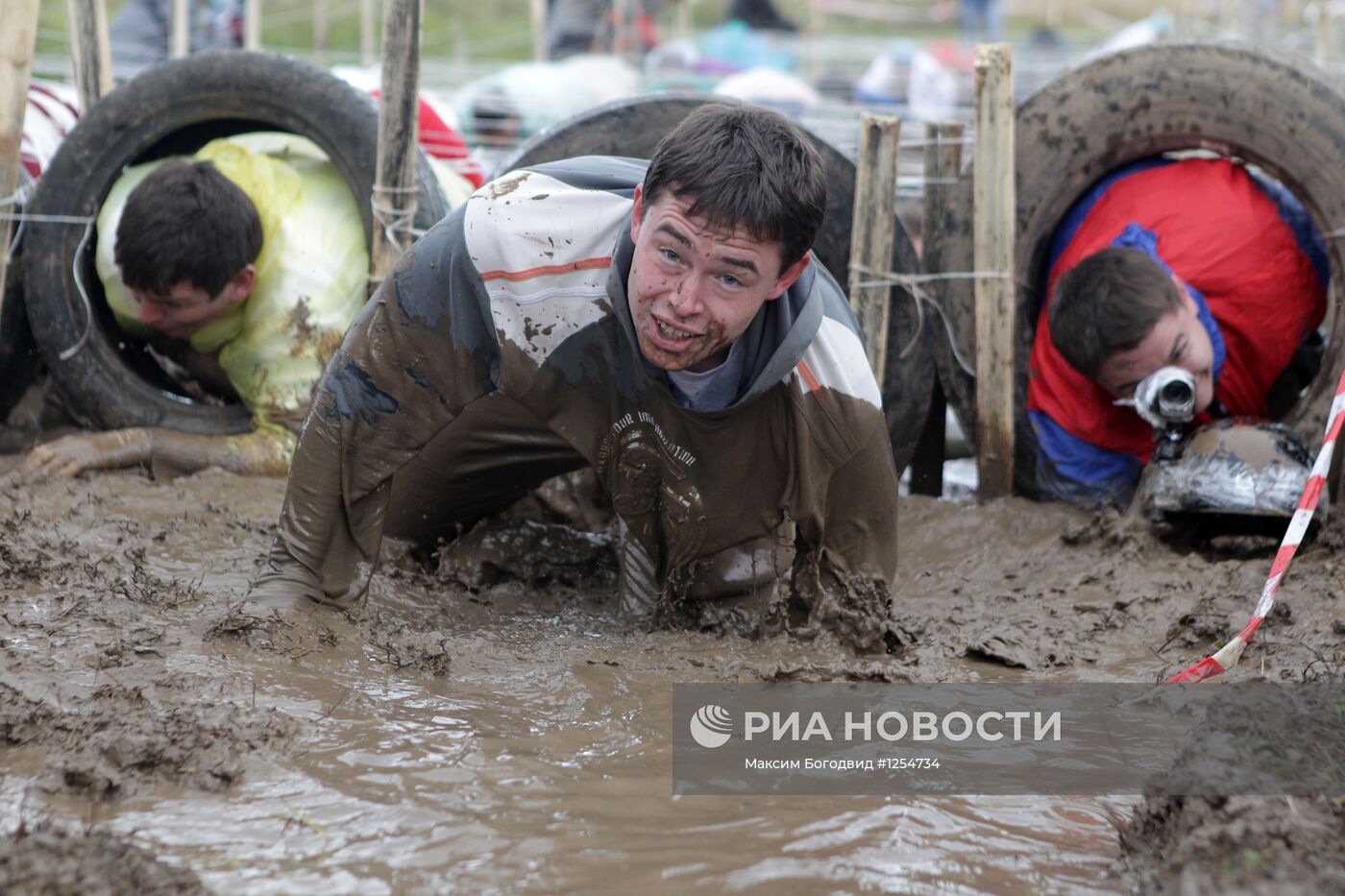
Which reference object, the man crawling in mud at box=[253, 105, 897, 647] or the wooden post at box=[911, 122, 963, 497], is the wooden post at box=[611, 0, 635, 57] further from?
the man crawling in mud at box=[253, 105, 897, 647]

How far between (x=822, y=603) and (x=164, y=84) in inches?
127

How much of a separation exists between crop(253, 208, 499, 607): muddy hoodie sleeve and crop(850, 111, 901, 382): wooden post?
6.24 ft

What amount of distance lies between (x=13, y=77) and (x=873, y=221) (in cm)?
276

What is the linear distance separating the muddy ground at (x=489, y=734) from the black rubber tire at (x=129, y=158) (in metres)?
1.02

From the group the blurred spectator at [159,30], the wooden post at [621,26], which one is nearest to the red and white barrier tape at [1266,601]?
the blurred spectator at [159,30]

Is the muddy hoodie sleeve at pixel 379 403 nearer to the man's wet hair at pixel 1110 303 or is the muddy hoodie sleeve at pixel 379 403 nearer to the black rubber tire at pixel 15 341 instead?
the man's wet hair at pixel 1110 303

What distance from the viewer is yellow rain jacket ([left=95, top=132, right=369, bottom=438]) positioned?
4609 mm

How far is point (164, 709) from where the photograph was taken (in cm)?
250

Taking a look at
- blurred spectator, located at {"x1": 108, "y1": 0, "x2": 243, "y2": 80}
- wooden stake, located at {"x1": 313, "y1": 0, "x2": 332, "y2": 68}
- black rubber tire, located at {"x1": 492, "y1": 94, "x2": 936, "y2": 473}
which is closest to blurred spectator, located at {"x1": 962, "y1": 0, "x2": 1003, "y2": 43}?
wooden stake, located at {"x1": 313, "y1": 0, "x2": 332, "y2": 68}

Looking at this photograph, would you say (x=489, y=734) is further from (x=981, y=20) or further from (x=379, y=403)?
(x=981, y=20)

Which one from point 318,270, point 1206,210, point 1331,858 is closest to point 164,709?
point 1331,858

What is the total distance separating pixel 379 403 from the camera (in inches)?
124

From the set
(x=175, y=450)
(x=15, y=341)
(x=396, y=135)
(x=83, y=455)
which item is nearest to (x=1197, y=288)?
(x=396, y=135)

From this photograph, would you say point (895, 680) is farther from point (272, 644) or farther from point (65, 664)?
point (65, 664)
